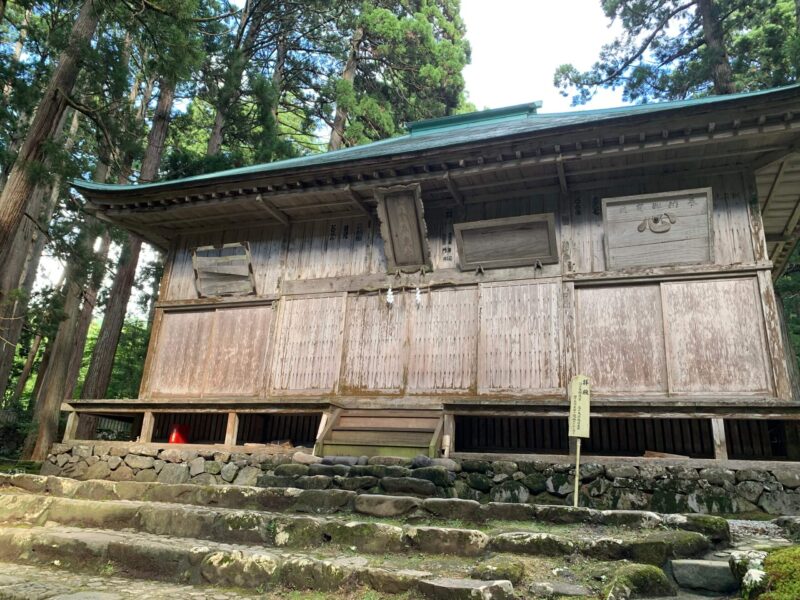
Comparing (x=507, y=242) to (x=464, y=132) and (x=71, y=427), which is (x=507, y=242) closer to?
(x=464, y=132)

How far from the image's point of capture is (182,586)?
397 cm

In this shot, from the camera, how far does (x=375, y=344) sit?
9.77 metres

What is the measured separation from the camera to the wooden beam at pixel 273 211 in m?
10.2

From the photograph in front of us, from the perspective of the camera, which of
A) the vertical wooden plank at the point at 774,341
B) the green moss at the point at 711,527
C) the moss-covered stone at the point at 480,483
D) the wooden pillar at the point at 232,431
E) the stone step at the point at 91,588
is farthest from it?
the wooden pillar at the point at 232,431

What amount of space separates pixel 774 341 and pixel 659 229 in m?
2.31

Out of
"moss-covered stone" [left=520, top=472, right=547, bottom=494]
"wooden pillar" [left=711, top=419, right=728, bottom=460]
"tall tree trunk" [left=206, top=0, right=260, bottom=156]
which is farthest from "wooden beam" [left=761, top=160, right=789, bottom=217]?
"tall tree trunk" [left=206, top=0, right=260, bottom=156]

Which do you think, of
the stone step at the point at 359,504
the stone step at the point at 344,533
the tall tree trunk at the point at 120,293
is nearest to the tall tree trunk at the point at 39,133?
the tall tree trunk at the point at 120,293

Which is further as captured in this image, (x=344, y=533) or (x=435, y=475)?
(x=435, y=475)

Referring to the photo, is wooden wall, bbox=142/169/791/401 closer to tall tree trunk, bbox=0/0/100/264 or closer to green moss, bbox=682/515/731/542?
tall tree trunk, bbox=0/0/100/264

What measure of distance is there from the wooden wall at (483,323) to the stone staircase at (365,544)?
399cm

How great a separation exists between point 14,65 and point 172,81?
4703 mm

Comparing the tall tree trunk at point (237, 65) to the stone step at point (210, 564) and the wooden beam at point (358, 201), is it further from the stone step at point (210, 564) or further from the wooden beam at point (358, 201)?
the stone step at point (210, 564)

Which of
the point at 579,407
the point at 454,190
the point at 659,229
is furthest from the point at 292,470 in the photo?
the point at 659,229

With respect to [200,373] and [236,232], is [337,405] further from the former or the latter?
[236,232]
